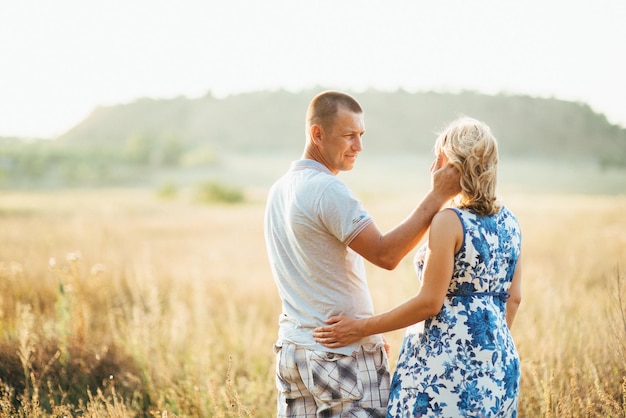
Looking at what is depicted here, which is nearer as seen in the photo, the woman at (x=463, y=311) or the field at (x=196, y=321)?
the woman at (x=463, y=311)

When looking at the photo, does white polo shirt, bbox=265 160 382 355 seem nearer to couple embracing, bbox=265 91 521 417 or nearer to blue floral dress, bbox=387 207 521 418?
couple embracing, bbox=265 91 521 417

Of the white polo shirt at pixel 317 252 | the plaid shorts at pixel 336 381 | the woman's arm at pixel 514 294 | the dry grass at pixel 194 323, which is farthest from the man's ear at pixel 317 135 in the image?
the dry grass at pixel 194 323

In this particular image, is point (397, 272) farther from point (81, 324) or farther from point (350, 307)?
point (350, 307)

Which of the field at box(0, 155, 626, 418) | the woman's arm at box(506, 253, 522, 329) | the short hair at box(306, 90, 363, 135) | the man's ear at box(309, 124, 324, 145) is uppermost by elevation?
the short hair at box(306, 90, 363, 135)

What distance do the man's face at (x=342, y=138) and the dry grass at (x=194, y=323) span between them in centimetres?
122

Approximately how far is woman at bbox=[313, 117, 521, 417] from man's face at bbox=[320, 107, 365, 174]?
457 millimetres

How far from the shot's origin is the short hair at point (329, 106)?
9.14 ft

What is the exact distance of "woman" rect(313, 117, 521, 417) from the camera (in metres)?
2.45

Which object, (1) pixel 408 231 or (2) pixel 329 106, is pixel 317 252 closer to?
(1) pixel 408 231

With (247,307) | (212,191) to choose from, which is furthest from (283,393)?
(212,191)

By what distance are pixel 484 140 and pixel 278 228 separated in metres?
1.07

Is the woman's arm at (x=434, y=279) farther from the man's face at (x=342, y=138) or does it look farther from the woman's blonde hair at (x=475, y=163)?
the man's face at (x=342, y=138)

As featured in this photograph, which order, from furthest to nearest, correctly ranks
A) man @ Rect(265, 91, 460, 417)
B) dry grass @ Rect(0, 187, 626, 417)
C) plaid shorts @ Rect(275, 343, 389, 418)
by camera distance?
1. dry grass @ Rect(0, 187, 626, 417)
2. plaid shorts @ Rect(275, 343, 389, 418)
3. man @ Rect(265, 91, 460, 417)

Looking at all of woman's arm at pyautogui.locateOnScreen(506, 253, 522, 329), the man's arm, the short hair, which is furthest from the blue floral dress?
the short hair
